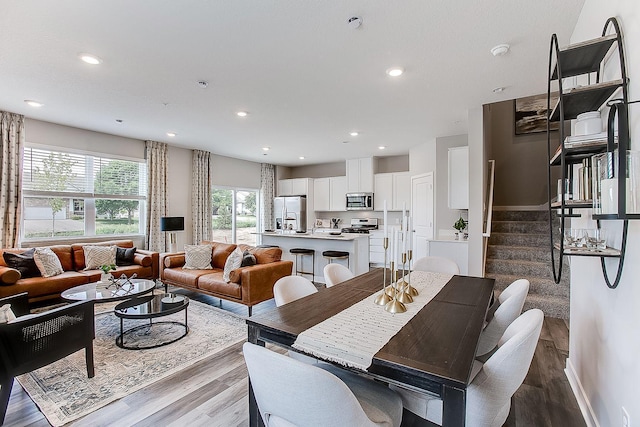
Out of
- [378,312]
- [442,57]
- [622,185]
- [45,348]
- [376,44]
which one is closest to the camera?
[622,185]

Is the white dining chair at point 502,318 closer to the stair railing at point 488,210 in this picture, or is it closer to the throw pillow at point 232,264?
the stair railing at point 488,210

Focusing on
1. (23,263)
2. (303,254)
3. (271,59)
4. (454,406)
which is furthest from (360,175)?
(454,406)

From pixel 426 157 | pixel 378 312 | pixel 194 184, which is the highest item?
pixel 426 157

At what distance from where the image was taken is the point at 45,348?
2.05 metres

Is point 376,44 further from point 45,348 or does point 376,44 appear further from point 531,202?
point 531,202

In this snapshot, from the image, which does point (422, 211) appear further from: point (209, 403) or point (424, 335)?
point (209, 403)

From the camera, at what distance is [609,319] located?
5.31 ft

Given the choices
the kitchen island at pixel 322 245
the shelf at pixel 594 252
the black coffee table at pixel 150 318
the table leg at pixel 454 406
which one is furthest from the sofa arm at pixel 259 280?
the shelf at pixel 594 252

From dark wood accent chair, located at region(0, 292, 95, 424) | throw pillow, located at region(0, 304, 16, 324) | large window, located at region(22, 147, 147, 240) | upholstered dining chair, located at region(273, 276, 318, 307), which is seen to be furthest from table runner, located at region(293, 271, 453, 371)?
large window, located at region(22, 147, 147, 240)

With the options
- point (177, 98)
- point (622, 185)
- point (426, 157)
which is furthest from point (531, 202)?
point (177, 98)

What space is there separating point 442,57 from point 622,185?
2.03 meters

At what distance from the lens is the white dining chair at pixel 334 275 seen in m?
2.65

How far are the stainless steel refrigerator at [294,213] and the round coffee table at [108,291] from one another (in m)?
4.87

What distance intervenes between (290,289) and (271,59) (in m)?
2.07
